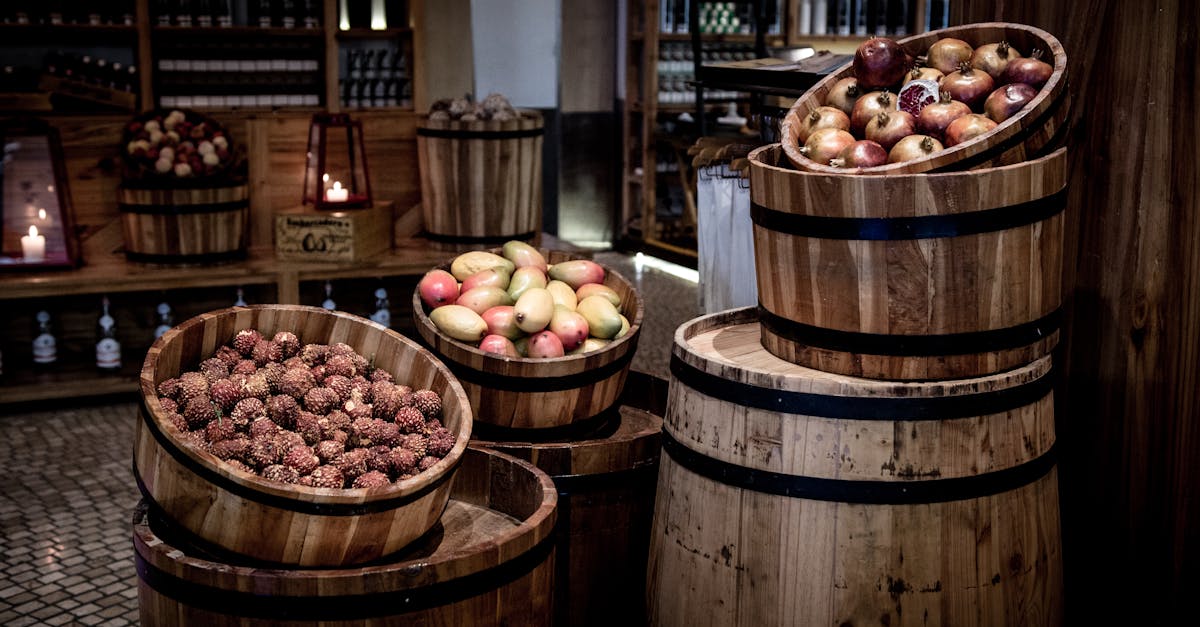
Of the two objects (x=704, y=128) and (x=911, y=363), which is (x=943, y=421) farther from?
(x=704, y=128)

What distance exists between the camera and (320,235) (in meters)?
4.88

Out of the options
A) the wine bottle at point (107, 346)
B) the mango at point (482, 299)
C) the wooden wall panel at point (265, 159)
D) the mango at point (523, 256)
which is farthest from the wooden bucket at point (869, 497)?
the wooden wall panel at point (265, 159)

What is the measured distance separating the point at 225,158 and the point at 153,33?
1.66 metres

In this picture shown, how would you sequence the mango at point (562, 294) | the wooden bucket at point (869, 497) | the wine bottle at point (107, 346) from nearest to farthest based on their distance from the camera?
the wooden bucket at point (869, 497) < the mango at point (562, 294) < the wine bottle at point (107, 346)

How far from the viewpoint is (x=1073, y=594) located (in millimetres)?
2633

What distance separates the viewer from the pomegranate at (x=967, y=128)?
2074 millimetres

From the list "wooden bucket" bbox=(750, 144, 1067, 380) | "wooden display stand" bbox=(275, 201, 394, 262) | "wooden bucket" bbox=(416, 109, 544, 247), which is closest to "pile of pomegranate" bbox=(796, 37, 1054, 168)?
"wooden bucket" bbox=(750, 144, 1067, 380)

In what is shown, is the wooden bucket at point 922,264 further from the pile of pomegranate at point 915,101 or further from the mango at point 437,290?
the mango at point 437,290

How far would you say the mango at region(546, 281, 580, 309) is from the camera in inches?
110

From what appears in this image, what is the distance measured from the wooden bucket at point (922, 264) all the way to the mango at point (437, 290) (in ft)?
3.11

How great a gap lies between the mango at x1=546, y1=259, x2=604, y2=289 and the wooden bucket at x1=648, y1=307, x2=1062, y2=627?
0.90 meters

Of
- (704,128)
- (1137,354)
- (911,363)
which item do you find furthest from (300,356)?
(704,128)

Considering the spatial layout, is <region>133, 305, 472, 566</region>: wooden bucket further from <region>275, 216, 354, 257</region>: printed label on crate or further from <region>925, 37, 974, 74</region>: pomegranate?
<region>275, 216, 354, 257</region>: printed label on crate

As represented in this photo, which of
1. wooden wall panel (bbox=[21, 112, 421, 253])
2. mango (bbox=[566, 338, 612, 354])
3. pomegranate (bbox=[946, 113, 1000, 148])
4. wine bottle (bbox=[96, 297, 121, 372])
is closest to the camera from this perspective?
pomegranate (bbox=[946, 113, 1000, 148])
